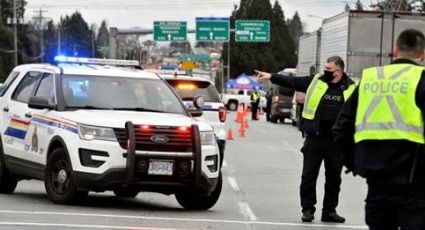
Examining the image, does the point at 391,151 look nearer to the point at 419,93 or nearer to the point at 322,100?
the point at 419,93

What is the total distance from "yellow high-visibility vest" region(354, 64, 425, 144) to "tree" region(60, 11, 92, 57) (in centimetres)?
12725

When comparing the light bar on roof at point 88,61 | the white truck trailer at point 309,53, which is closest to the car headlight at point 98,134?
the light bar on roof at point 88,61

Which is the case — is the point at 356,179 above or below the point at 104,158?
below

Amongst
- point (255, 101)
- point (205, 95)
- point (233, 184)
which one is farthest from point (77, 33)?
point (233, 184)

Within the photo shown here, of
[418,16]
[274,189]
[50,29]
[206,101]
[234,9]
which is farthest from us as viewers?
[50,29]

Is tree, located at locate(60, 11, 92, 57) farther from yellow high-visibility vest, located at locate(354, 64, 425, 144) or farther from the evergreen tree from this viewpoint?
yellow high-visibility vest, located at locate(354, 64, 425, 144)

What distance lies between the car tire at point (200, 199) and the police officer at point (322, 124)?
1283 mm

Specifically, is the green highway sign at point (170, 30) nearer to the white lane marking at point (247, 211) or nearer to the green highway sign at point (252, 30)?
the green highway sign at point (252, 30)

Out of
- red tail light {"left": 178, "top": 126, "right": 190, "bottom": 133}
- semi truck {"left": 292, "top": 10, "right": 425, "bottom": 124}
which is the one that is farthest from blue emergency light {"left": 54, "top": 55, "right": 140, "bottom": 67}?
semi truck {"left": 292, "top": 10, "right": 425, "bottom": 124}

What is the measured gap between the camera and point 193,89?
15586 millimetres

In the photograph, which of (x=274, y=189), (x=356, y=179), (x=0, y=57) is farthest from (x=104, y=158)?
(x=0, y=57)

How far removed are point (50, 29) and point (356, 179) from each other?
12129 cm

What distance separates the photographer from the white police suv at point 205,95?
15.4 metres

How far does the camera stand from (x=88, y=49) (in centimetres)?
14150
